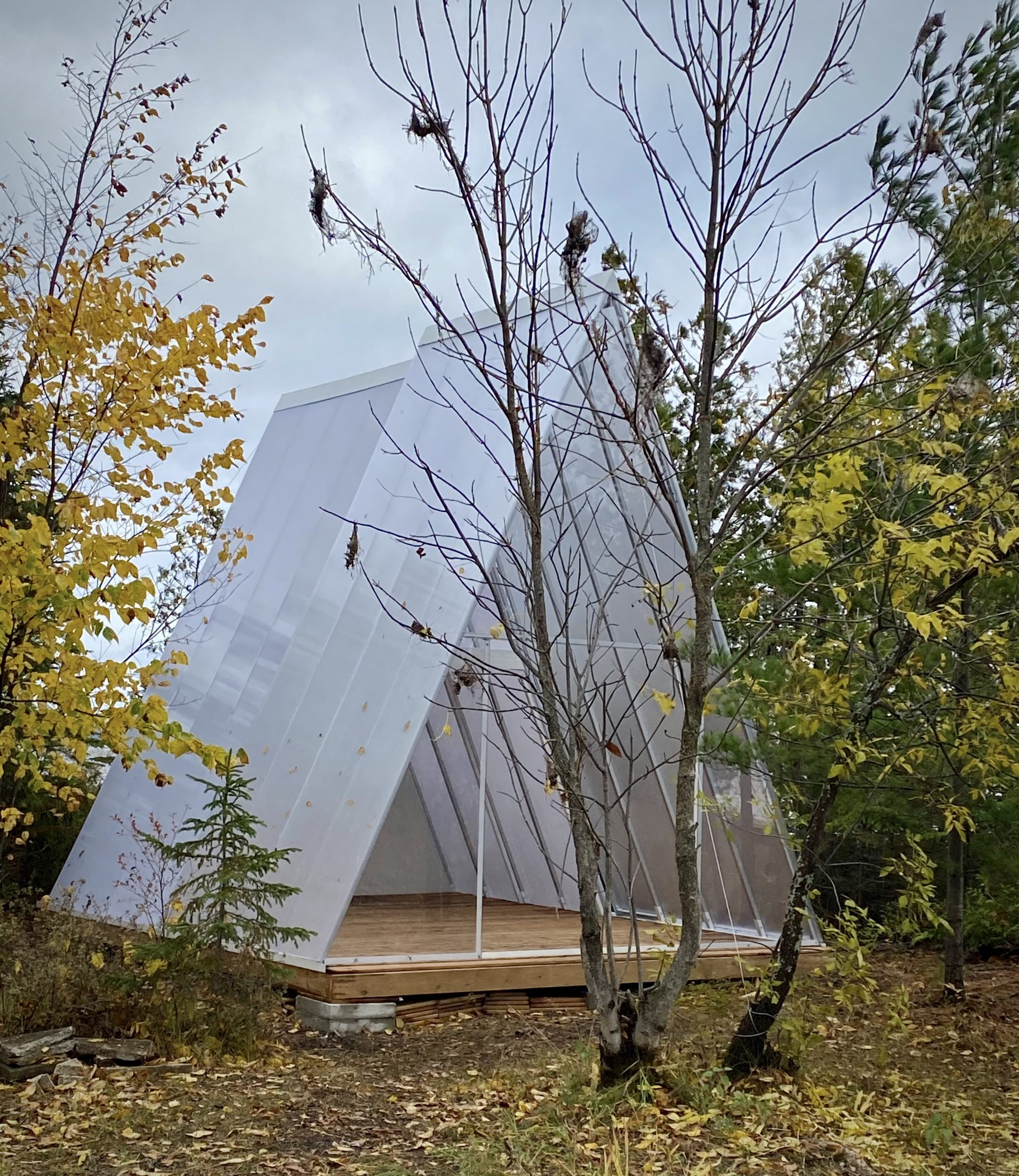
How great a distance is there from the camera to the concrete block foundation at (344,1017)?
19.4ft

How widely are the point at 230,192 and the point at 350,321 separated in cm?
220

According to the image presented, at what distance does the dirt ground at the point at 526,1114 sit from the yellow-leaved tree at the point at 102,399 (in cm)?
128

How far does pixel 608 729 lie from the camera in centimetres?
857

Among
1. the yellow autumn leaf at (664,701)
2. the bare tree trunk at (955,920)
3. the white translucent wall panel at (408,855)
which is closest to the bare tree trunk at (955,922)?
the bare tree trunk at (955,920)

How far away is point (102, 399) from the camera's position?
4.48 metres

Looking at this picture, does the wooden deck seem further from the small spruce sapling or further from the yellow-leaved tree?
the yellow-leaved tree

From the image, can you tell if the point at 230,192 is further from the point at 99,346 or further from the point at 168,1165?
the point at 168,1165

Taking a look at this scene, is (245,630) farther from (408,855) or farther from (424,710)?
(424,710)

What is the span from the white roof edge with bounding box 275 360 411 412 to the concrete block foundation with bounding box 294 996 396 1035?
16.3 feet

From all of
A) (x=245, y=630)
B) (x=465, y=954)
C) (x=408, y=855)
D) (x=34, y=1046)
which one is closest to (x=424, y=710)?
(x=465, y=954)

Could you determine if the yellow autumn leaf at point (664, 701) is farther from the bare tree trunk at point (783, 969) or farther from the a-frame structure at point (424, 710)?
the a-frame structure at point (424, 710)

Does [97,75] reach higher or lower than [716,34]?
higher

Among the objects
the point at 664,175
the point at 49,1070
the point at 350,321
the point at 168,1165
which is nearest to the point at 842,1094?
the point at 168,1165

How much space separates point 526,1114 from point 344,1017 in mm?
2308
